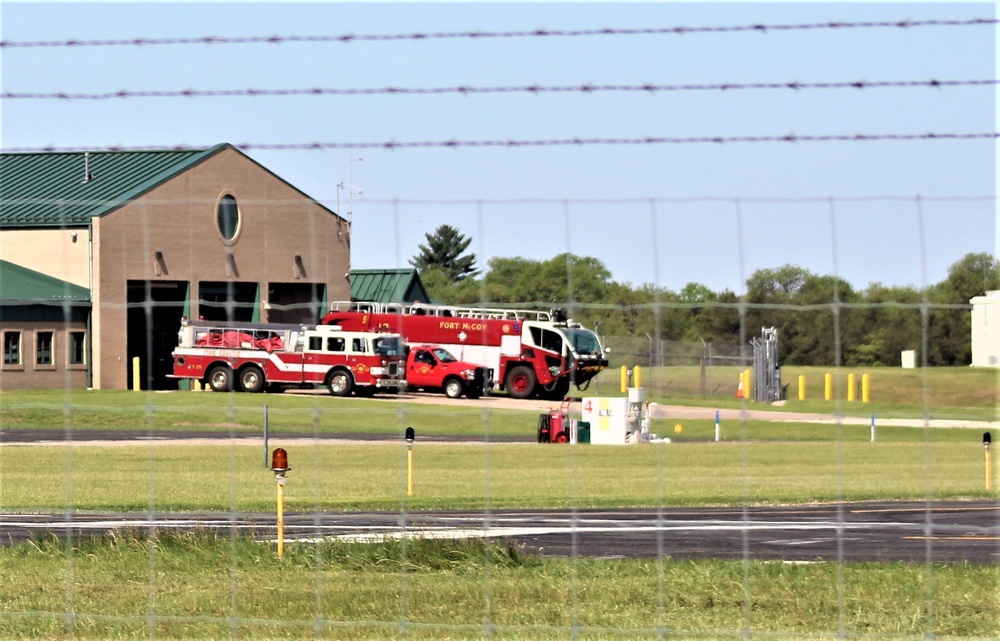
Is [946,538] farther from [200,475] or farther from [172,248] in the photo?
[200,475]

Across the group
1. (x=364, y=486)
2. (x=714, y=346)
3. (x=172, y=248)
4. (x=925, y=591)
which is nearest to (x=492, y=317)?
(x=714, y=346)

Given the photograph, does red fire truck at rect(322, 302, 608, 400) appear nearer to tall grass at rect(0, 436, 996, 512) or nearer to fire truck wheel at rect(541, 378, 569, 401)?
fire truck wheel at rect(541, 378, 569, 401)

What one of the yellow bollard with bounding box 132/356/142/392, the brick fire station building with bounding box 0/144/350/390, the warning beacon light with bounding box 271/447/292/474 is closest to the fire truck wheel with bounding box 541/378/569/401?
the warning beacon light with bounding box 271/447/292/474

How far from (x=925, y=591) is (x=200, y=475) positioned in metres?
16.9

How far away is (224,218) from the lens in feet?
28.8

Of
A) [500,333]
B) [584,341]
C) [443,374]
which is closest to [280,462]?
[443,374]

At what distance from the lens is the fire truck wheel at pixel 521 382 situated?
9.41m

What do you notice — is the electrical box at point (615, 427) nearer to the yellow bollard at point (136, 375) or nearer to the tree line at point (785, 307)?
the yellow bollard at point (136, 375)

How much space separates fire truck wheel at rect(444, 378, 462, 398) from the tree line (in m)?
2.83

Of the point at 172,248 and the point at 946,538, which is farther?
the point at 946,538

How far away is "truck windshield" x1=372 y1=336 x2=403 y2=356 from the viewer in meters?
8.77

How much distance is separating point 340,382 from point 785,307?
26.2ft

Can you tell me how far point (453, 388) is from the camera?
11.0 metres

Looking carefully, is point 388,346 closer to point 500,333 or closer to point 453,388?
point 500,333
